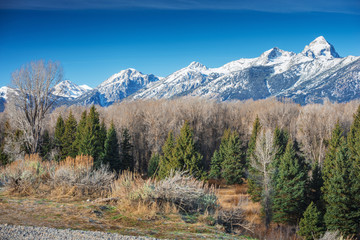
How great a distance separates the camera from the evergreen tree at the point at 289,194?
1037 inches

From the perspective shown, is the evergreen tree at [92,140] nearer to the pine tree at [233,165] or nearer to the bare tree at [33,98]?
the bare tree at [33,98]

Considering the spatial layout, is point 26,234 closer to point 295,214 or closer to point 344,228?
point 344,228

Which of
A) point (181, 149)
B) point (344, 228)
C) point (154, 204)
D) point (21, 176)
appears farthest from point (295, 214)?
point (21, 176)

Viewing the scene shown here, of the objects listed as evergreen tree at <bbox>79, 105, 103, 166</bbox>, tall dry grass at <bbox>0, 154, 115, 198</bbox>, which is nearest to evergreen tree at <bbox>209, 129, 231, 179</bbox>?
evergreen tree at <bbox>79, 105, 103, 166</bbox>

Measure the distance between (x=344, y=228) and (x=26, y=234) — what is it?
81.9 ft

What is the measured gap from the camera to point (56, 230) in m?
4.99

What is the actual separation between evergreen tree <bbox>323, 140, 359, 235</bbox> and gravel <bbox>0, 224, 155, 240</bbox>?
2318 centimetres

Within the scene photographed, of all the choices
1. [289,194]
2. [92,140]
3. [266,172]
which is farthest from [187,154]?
[92,140]

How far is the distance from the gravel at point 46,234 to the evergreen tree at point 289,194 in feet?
82.6

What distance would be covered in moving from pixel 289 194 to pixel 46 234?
1045 inches

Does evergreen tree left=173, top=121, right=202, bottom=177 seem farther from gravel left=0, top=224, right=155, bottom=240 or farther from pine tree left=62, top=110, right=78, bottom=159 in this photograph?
gravel left=0, top=224, right=155, bottom=240

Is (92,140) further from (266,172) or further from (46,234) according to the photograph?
(46,234)

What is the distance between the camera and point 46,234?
4.76 m

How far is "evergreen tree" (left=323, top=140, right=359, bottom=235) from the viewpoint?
2195 cm
